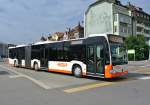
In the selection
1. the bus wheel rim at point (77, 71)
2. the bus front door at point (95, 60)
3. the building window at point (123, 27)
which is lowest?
the bus wheel rim at point (77, 71)

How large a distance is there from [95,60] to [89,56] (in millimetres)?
725

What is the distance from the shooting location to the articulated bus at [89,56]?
1534 cm

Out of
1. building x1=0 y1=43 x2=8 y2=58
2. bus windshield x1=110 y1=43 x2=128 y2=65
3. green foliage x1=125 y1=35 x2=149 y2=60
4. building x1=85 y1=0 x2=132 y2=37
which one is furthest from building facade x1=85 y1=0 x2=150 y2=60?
bus windshield x1=110 y1=43 x2=128 y2=65

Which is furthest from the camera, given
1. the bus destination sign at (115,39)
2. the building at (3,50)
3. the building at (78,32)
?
the building at (3,50)

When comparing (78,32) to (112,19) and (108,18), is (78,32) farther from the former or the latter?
(112,19)

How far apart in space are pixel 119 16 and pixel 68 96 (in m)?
55.1

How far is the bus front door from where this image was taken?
51.1 feet

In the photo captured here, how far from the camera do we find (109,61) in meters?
15.2

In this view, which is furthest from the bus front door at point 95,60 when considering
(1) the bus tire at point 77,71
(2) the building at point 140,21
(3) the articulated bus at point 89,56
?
(2) the building at point 140,21

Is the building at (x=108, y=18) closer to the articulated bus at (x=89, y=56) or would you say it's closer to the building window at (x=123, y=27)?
the building window at (x=123, y=27)

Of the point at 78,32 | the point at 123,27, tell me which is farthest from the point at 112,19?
the point at 78,32

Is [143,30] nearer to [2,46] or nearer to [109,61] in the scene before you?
[2,46]

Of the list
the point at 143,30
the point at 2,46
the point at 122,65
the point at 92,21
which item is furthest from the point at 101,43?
the point at 2,46

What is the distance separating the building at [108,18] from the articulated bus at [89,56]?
42665mm
